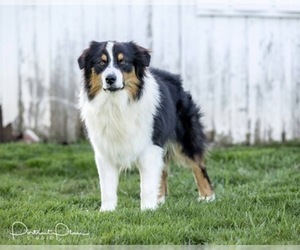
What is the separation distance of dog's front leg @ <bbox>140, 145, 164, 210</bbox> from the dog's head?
0.49m

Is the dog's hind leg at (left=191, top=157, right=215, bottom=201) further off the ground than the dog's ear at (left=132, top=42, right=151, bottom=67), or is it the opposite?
the dog's ear at (left=132, top=42, right=151, bottom=67)

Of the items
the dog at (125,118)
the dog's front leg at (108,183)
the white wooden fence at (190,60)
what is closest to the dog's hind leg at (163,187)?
the dog at (125,118)

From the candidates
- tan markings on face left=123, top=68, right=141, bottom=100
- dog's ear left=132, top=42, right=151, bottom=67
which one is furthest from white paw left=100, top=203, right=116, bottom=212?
dog's ear left=132, top=42, right=151, bottom=67

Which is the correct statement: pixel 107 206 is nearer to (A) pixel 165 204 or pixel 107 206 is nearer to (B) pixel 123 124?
(A) pixel 165 204

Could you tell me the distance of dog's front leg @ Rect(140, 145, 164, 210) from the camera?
600 cm

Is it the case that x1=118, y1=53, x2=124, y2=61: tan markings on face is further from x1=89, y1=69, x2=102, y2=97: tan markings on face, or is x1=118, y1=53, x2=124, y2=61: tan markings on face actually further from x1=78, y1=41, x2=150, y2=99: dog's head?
x1=89, y1=69, x2=102, y2=97: tan markings on face

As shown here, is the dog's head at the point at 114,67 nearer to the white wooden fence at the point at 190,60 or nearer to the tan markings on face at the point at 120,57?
the tan markings on face at the point at 120,57

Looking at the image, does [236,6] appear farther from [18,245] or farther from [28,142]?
[18,245]

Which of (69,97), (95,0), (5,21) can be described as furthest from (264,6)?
Answer: (5,21)

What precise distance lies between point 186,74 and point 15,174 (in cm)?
297

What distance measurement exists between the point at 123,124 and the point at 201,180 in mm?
1116

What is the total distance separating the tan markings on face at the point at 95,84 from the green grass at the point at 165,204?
37.1 inches

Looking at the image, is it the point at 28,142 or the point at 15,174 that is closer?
the point at 15,174

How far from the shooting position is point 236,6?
32.6 ft
